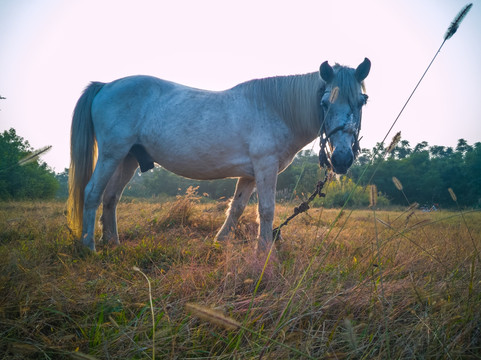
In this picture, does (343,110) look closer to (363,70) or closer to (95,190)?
(363,70)

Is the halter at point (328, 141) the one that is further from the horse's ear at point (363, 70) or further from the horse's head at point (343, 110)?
the horse's ear at point (363, 70)

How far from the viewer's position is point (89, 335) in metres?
1.04

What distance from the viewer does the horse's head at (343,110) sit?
244cm

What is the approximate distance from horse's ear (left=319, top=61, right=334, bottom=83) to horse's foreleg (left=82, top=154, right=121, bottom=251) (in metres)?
2.73

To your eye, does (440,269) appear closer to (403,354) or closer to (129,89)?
(403,354)

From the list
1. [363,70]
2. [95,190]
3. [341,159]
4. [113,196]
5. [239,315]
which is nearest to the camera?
[239,315]

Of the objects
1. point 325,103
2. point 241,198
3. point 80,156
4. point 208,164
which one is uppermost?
point 325,103

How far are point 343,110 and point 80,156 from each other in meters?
3.34

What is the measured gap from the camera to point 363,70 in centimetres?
272

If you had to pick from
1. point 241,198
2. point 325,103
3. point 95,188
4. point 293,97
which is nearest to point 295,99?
point 293,97

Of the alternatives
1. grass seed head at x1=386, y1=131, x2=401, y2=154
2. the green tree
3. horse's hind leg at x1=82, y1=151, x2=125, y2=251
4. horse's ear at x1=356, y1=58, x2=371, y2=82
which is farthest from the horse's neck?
the green tree

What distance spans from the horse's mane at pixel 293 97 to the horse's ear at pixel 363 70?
40 cm

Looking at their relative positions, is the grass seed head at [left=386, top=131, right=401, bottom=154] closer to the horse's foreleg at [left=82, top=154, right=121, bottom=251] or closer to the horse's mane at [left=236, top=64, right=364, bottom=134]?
the horse's mane at [left=236, top=64, right=364, bottom=134]

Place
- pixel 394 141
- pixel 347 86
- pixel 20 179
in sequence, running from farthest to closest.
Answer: pixel 20 179 → pixel 347 86 → pixel 394 141
